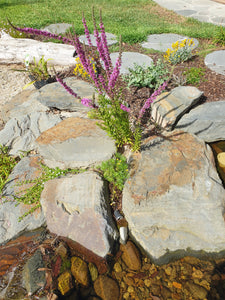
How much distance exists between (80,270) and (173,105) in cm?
272

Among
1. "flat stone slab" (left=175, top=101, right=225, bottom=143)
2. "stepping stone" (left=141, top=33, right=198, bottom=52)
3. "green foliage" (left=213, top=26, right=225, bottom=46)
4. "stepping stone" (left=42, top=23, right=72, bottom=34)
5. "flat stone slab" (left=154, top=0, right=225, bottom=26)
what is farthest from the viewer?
"flat stone slab" (left=154, top=0, right=225, bottom=26)

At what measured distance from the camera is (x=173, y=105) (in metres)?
3.48

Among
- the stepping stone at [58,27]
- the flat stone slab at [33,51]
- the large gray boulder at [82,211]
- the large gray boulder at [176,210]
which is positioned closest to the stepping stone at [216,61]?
the large gray boulder at [176,210]

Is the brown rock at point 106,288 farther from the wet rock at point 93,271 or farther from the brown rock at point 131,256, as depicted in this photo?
the brown rock at point 131,256

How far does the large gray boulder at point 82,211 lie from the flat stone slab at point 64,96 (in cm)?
168

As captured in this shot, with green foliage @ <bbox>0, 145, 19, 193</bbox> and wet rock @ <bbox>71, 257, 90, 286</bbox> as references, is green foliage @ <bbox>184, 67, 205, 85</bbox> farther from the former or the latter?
wet rock @ <bbox>71, 257, 90, 286</bbox>

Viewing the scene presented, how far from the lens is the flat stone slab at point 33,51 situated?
5469mm

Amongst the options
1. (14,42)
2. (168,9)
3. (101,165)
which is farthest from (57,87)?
(168,9)

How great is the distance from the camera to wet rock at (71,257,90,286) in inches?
90.7

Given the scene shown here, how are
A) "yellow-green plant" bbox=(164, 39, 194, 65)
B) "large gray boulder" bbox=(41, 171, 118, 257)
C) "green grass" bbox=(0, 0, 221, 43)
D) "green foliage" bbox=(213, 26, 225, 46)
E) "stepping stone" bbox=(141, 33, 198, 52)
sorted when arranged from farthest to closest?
"green grass" bbox=(0, 0, 221, 43) → "stepping stone" bbox=(141, 33, 198, 52) → "green foliage" bbox=(213, 26, 225, 46) → "yellow-green plant" bbox=(164, 39, 194, 65) → "large gray boulder" bbox=(41, 171, 118, 257)

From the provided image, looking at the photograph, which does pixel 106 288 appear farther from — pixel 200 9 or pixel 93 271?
pixel 200 9

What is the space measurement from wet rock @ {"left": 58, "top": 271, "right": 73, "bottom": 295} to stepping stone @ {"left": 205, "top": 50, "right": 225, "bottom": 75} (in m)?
4.74

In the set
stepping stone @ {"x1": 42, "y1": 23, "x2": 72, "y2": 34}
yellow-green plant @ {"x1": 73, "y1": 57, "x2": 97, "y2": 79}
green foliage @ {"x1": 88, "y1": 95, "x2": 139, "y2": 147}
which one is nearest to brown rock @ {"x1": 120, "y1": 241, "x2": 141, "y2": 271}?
green foliage @ {"x1": 88, "y1": 95, "x2": 139, "y2": 147}

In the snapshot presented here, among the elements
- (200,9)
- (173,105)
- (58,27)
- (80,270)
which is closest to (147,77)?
(173,105)
